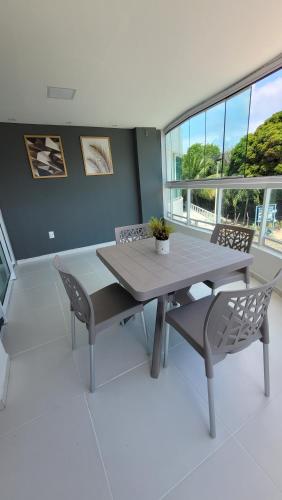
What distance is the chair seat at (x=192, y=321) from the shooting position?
1.07 m

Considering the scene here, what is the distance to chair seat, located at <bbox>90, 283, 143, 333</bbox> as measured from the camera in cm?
128

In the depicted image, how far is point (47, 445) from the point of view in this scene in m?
1.03

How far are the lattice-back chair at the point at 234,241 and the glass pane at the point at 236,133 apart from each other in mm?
1259

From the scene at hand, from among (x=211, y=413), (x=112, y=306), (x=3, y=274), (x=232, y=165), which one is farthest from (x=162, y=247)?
(x=3, y=274)

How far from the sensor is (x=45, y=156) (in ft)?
11.1

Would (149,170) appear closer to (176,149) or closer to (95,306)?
(176,149)

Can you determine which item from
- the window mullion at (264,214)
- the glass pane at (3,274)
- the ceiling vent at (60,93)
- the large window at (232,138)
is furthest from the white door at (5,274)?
the large window at (232,138)

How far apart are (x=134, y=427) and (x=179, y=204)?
3.77m

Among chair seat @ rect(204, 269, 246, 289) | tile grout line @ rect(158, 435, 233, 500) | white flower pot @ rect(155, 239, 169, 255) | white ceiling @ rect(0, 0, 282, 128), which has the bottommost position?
tile grout line @ rect(158, 435, 233, 500)

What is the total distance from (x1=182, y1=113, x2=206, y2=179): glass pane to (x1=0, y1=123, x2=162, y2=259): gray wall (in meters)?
0.73

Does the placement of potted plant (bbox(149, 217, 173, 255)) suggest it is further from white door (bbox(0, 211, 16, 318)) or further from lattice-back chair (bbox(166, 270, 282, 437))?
white door (bbox(0, 211, 16, 318))

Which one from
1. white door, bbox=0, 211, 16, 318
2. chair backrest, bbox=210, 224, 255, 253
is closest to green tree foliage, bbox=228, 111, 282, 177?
chair backrest, bbox=210, 224, 255, 253

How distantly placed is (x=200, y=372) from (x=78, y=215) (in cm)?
334

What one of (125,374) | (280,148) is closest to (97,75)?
(125,374)
